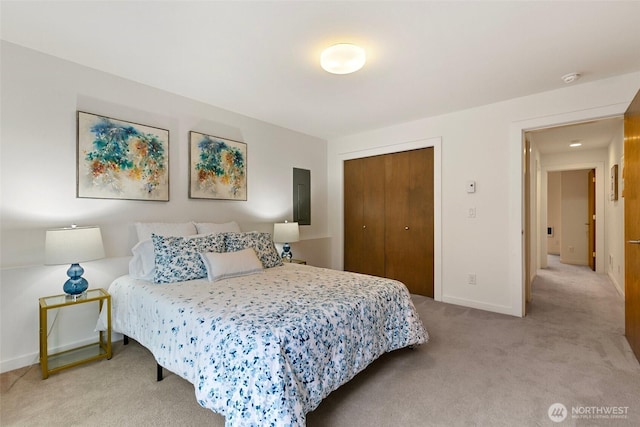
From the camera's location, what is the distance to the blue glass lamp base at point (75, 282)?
2201 millimetres

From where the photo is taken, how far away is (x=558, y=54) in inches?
90.9

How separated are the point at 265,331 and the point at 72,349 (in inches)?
78.6

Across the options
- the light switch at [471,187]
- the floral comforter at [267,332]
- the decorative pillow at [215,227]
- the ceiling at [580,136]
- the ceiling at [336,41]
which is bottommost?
the floral comforter at [267,332]

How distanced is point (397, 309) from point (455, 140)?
236 centimetres

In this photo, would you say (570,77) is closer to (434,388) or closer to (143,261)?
(434,388)

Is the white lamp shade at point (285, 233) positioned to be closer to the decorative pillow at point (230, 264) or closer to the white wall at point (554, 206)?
the decorative pillow at point (230, 264)

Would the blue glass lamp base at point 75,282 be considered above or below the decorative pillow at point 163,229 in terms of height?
below

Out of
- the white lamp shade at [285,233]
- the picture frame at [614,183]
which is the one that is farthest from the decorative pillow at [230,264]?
the picture frame at [614,183]

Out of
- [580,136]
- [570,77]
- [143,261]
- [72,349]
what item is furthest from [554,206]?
[72,349]

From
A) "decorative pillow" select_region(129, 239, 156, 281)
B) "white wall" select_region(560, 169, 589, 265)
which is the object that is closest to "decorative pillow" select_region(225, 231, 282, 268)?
"decorative pillow" select_region(129, 239, 156, 281)

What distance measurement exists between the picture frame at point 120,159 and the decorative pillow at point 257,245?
0.81 meters

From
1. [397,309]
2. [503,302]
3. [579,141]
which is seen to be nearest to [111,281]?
[397,309]

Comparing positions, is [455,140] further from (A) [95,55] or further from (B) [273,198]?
(A) [95,55]

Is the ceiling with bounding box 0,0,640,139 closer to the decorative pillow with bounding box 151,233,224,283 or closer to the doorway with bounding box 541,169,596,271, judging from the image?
the decorative pillow with bounding box 151,233,224,283
